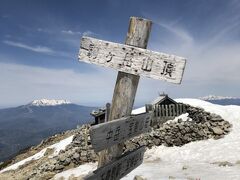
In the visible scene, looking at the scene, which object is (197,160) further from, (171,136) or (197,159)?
(171,136)

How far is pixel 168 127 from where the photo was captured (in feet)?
93.6

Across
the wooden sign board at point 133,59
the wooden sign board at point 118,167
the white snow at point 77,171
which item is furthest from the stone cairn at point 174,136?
the wooden sign board at point 133,59

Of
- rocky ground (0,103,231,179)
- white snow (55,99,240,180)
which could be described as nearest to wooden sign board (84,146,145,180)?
white snow (55,99,240,180)

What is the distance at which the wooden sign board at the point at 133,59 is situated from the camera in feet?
18.1

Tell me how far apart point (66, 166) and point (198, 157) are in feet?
Answer: 37.4

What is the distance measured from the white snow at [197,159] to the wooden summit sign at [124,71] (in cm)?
1101

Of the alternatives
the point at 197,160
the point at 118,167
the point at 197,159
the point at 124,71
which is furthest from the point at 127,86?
the point at 197,159

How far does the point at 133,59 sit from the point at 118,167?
84.7 inches

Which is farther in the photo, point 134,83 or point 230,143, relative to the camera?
point 230,143

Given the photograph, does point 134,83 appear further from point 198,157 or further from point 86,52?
point 198,157

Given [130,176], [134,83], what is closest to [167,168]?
[130,176]

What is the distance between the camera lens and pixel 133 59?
579 centimetres

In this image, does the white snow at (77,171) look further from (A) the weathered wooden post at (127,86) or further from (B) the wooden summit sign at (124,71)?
(B) the wooden summit sign at (124,71)

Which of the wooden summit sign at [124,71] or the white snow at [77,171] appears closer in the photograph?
the wooden summit sign at [124,71]
